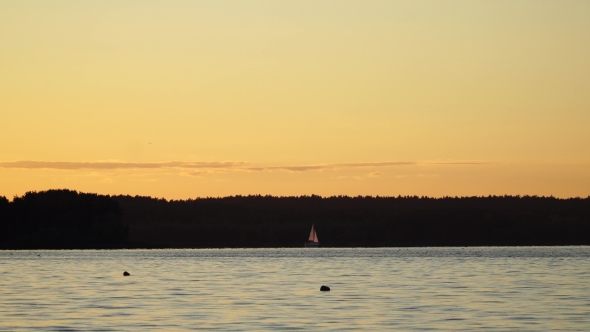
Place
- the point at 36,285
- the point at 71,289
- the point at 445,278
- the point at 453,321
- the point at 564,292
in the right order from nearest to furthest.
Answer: the point at 453,321, the point at 564,292, the point at 71,289, the point at 36,285, the point at 445,278

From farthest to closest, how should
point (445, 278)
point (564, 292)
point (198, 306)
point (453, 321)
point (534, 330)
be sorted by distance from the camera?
point (445, 278) < point (564, 292) < point (198, 306) < point (453, 321) < point (534, 330)

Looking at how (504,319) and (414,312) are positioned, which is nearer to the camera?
(504,319)

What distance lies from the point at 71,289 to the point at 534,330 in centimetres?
3735

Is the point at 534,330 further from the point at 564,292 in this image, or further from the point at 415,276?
the point at 415,276

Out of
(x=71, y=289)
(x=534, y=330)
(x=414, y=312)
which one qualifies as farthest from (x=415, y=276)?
(x=534, y=330)

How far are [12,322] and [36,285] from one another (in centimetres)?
2886

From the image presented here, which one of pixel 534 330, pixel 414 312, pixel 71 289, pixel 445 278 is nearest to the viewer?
pixel 534 330

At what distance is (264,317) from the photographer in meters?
47.2

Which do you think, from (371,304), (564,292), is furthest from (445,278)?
(371,304)

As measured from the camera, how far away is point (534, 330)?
41.4 meters

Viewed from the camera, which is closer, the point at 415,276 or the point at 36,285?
the point at 36,285

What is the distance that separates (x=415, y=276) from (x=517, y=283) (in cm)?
1334

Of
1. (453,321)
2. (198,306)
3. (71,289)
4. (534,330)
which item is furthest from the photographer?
(71,289)

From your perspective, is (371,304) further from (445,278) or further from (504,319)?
(445,278)
